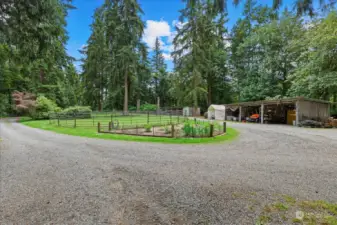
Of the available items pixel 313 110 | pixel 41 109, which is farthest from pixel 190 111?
pixel 41 109

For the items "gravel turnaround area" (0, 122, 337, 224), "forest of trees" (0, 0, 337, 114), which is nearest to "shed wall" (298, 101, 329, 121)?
"forest of trees" (0, 0, 337, 114)

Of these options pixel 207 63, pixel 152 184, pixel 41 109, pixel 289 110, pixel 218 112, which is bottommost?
pixel 152 184

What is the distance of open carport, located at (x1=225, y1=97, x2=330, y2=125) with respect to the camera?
1382 cm

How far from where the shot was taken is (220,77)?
3020 centimetres

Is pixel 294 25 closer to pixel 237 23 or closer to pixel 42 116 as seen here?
pixel 237 23

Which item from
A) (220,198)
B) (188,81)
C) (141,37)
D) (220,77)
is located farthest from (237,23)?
(220,198)

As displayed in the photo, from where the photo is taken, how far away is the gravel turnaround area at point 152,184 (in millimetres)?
2260

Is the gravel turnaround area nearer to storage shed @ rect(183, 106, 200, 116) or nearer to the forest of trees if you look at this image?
the forest of trees

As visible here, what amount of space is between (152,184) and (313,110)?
16.6 meters

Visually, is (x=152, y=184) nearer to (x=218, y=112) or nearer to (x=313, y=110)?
(x=313, y=110)

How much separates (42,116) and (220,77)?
85.2 ft

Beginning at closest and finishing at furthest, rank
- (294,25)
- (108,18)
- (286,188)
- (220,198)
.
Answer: (220,198) → (286,188) → (294,25) → (108,18)

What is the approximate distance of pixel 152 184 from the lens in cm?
319

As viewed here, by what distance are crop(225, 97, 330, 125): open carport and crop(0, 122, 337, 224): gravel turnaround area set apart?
10130 mm
